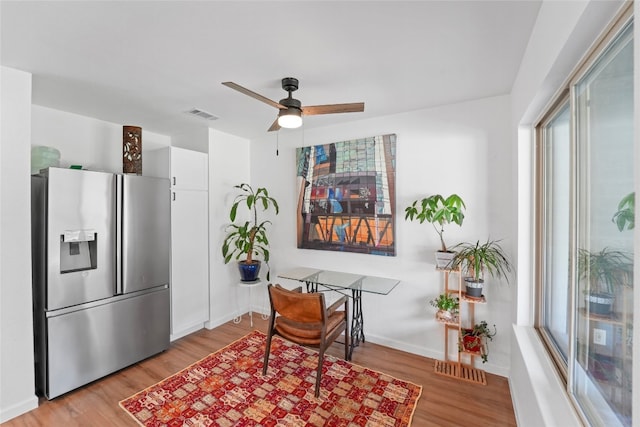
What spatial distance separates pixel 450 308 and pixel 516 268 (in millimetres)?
686

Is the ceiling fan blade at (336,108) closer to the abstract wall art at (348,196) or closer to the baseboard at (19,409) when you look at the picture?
the abstract wall art at (348,196)

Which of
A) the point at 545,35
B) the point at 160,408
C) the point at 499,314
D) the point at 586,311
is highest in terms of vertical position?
the point at 545,35

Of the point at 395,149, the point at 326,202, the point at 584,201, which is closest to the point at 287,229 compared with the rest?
the point at 326,202

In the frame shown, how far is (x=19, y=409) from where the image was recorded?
1988mm

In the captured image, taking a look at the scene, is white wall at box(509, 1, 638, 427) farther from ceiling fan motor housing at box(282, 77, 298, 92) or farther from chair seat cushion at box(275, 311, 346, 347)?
ceiling fan motor housing at box(282, 77, 298, 92)

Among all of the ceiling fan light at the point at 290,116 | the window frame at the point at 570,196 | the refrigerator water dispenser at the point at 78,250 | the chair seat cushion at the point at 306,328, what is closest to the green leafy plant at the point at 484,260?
the window frame at the point at 570,196

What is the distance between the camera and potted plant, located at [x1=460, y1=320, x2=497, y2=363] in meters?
2.41

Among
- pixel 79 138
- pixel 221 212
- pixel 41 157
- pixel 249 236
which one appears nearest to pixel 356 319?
pixel 249 236

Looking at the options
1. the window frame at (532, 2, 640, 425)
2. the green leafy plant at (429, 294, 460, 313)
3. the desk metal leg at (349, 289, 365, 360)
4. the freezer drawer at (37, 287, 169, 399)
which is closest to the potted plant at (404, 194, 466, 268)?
the green leafy plant at (429, 294, 460, 313)

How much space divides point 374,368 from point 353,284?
785 mm

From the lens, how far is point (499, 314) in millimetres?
2480

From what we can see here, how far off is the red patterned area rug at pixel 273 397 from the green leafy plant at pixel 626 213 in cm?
177

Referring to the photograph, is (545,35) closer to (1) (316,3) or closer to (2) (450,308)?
Answer: (1) (316,3)

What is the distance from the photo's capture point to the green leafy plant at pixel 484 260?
230 centimetres
